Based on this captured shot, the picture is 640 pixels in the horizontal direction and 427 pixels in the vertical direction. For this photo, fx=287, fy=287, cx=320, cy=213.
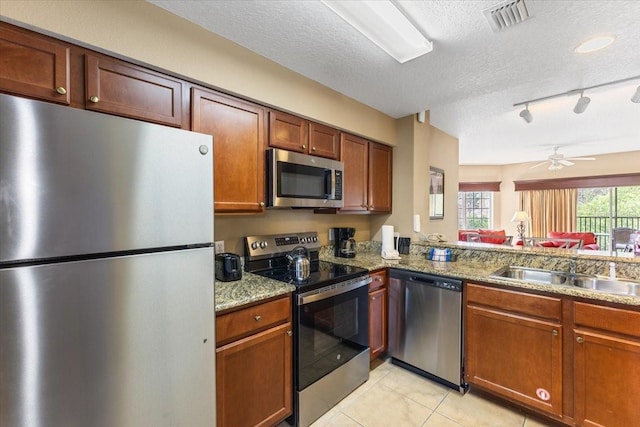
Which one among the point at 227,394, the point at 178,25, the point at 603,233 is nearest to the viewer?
the point at 227,394

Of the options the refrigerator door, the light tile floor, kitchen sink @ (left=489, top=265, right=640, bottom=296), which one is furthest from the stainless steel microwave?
the light tile floor

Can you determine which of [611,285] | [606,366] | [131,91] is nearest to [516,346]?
[606,366]

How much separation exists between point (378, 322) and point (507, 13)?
2263mm

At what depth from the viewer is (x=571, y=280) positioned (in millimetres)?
2092

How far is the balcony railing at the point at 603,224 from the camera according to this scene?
6023 mm

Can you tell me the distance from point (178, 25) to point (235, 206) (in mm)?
1055

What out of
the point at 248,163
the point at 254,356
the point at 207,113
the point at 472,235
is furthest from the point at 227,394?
the point at 472,235

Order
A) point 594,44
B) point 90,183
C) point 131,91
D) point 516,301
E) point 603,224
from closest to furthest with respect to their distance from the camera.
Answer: point 90,183
point 131,91
point 594,44
point 516,301
point 603,224

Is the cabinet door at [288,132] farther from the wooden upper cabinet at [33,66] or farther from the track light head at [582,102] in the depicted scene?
the track light head at [582,102]

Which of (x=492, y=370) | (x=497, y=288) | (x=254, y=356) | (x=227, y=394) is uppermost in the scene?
(x=497, y=288)

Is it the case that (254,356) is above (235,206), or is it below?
below

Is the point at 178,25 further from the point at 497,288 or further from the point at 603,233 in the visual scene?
the point at 603,233

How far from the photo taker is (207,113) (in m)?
1.74

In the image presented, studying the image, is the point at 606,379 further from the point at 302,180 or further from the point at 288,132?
the point at 288,132
